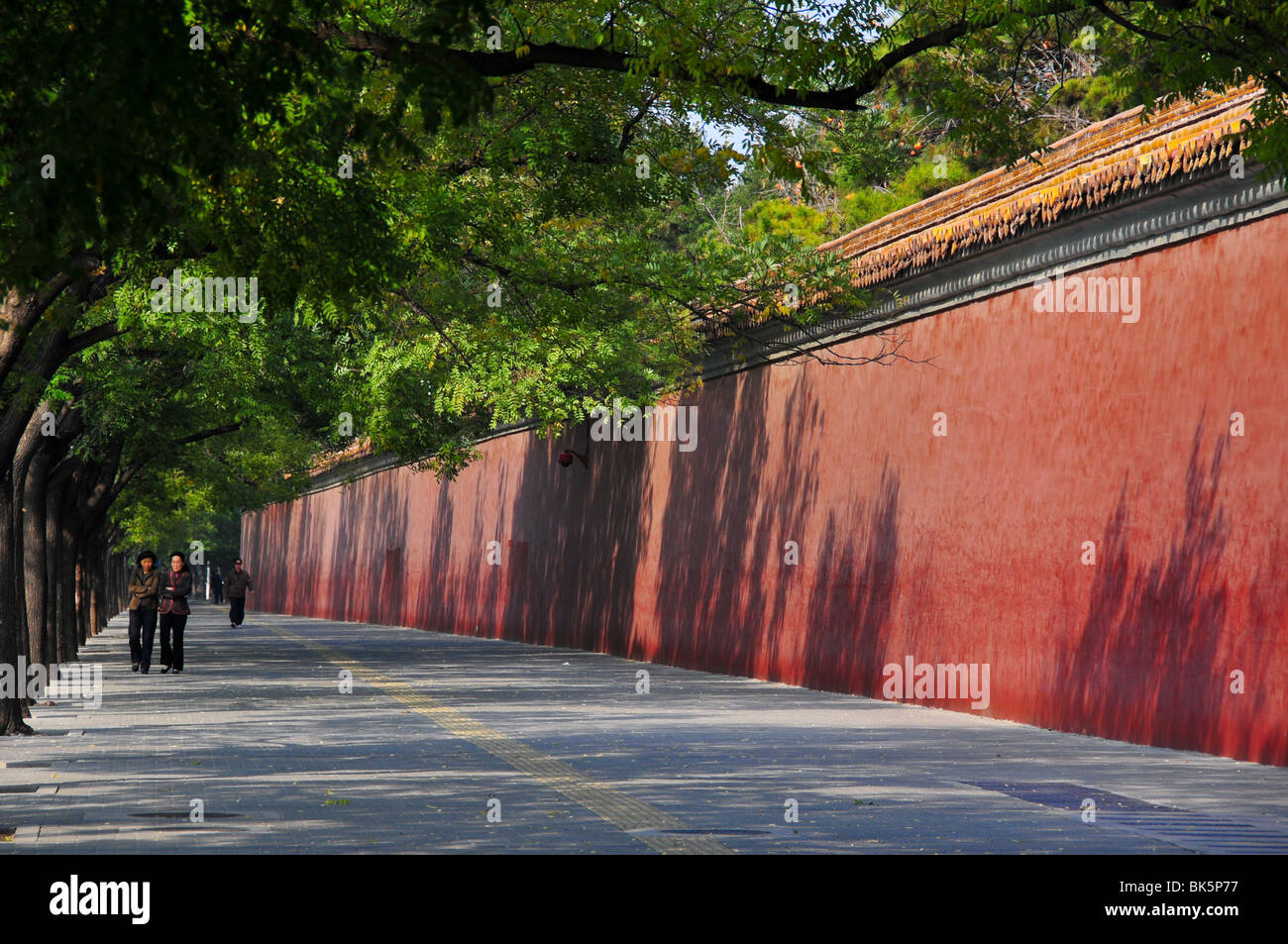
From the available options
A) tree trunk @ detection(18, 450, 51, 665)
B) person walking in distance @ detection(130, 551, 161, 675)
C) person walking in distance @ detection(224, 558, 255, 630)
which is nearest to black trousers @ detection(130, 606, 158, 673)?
person walking in distance @ detection(130, 551, 161, 675)

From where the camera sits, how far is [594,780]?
37.1 ft

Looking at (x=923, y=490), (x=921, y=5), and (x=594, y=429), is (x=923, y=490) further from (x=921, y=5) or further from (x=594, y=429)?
(x=594, y=429)

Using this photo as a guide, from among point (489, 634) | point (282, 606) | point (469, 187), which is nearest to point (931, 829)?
point (469, 187)

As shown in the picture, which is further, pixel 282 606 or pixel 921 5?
pixel 282 606

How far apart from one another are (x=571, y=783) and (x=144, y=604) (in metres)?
14.4

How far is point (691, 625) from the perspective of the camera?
81.7ft

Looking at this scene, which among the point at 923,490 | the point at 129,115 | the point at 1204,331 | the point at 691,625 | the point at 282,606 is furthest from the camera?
the point at 282,606

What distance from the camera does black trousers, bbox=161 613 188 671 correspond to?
24031mm

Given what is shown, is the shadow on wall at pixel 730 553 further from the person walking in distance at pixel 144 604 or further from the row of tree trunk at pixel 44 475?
the row of tree trunk at pixel 44 475

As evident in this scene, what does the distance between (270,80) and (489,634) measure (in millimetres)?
31775

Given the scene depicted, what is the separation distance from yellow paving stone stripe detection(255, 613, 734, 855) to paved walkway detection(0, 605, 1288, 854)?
28 millimetres

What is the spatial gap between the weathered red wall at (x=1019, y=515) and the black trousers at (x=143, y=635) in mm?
7667

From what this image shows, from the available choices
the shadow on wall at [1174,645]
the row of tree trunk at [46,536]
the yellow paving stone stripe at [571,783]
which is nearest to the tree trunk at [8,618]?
the row of tree trunk at [46,536]

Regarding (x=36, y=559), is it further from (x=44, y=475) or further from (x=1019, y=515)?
(x=1019, y=515)
